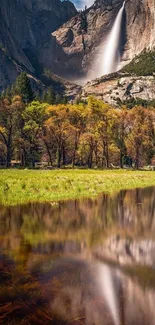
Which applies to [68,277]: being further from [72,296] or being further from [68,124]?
[68,124]

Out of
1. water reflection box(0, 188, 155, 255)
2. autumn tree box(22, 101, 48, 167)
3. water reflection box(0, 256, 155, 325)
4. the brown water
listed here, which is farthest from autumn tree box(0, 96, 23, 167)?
water reflection box(0, 256, 155, 325)

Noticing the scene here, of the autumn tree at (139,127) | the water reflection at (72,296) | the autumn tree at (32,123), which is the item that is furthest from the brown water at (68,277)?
the autumn tree at (139,127)

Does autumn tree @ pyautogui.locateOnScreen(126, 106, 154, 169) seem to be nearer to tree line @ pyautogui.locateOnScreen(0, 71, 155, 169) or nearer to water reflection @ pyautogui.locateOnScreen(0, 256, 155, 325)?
tree line @ pyautogui.locateOnScreen(0, 71, 155, 169)

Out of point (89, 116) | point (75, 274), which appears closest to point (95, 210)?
point (75, 274)

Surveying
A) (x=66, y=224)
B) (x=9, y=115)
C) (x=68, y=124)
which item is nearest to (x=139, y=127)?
(x=68, y=124)

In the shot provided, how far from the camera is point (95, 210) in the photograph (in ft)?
67.1

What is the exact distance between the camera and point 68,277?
29.1 ft

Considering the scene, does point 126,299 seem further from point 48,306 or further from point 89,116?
point 89,116

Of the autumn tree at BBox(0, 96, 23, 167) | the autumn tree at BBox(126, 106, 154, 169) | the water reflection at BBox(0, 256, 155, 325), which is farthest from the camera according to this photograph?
the autumn tree at BBox(126, 106, 154, 169)

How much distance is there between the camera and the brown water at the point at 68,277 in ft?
22.5

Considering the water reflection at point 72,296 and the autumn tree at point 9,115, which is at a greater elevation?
the autumn tree at point 9,115

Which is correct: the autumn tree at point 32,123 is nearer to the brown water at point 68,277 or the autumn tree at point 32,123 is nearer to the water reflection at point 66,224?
the water reflection at point 66,224

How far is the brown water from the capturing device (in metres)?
6.85

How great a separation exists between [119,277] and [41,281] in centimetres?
205
